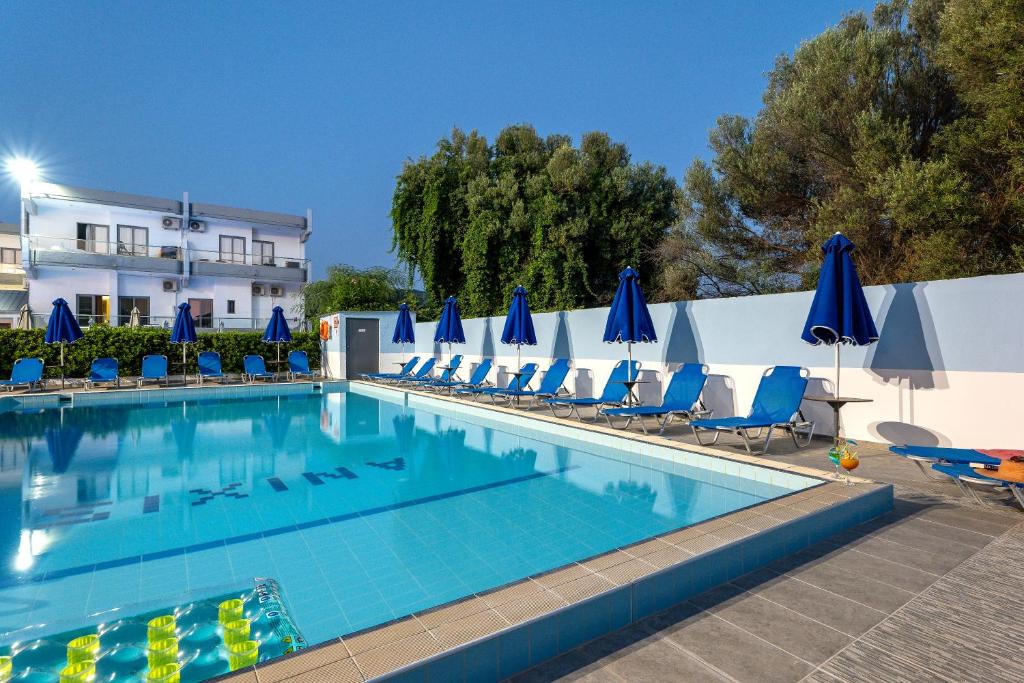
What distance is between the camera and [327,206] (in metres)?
96.2

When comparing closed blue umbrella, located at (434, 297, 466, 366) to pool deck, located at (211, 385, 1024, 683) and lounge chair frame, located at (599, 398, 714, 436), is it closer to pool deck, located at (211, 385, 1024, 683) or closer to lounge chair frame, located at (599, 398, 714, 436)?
lounge chair frame, located at (599, 398, 714, 436)

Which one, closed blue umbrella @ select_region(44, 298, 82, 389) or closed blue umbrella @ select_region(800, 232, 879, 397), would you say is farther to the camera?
closed blue umbrella @ select_region(44, 298, 82, 389)

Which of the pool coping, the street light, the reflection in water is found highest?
the street light

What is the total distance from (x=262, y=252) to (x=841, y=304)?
2456 cm

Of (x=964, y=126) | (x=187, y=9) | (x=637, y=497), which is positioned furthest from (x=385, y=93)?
(x=637, y=497)

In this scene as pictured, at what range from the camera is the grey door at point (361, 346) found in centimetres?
1671

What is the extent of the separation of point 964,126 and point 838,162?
1849mm

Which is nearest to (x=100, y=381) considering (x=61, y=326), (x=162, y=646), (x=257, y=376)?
(x=61, y=326)

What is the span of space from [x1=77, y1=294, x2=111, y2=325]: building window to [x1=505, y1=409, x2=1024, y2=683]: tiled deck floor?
24496 mm

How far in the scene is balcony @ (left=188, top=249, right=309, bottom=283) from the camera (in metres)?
22.7

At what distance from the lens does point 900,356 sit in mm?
5840

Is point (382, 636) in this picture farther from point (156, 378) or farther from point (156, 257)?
point (156, 257)

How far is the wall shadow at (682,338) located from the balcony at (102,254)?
70.0 feet

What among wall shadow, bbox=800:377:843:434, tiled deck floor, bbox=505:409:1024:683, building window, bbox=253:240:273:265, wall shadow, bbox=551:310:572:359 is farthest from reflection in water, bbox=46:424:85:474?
building window, bbox=253:240:273:265
